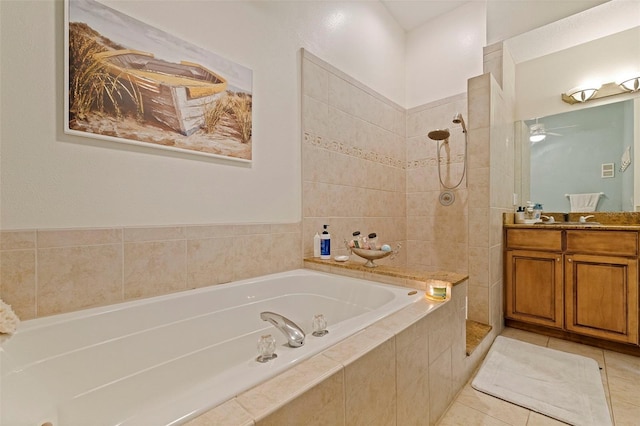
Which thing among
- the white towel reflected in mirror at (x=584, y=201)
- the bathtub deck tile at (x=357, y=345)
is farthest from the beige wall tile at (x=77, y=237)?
the white towel reflected in mirror at (x=584, y=201)

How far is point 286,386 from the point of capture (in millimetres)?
682

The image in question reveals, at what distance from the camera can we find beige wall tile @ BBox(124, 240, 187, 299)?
1.27 metres

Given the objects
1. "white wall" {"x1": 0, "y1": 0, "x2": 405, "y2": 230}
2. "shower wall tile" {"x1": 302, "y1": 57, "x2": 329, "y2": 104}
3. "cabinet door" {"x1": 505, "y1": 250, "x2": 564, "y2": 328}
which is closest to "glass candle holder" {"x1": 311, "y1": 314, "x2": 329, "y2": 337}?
"white wall" {"x1": 0, "y1": 0, "x2": 405, "y2": 230}

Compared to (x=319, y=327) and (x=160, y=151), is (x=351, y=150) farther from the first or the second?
(x=319, y=327)

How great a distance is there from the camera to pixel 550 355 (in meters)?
1.87

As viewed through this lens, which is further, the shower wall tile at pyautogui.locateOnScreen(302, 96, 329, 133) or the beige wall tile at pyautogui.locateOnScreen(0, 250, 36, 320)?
the shower wall tile at pyautogui.locateOnScreen(302, 96, 329, 133)

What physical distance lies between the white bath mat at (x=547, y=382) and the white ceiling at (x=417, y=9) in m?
3.15

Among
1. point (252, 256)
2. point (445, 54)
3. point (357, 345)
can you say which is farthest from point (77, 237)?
point (445, 54)

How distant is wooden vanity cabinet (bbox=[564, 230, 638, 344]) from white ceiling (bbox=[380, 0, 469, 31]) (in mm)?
2407

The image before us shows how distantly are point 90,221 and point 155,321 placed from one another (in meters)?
0.51

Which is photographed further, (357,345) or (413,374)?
(413,374)

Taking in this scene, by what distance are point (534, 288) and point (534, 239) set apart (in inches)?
15.5

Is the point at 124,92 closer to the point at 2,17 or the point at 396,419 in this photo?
the point at 2,17

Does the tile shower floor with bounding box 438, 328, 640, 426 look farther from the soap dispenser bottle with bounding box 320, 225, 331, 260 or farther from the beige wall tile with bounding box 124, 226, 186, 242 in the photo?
the beige wall tile with bounding box 124, 226, 186, 242
